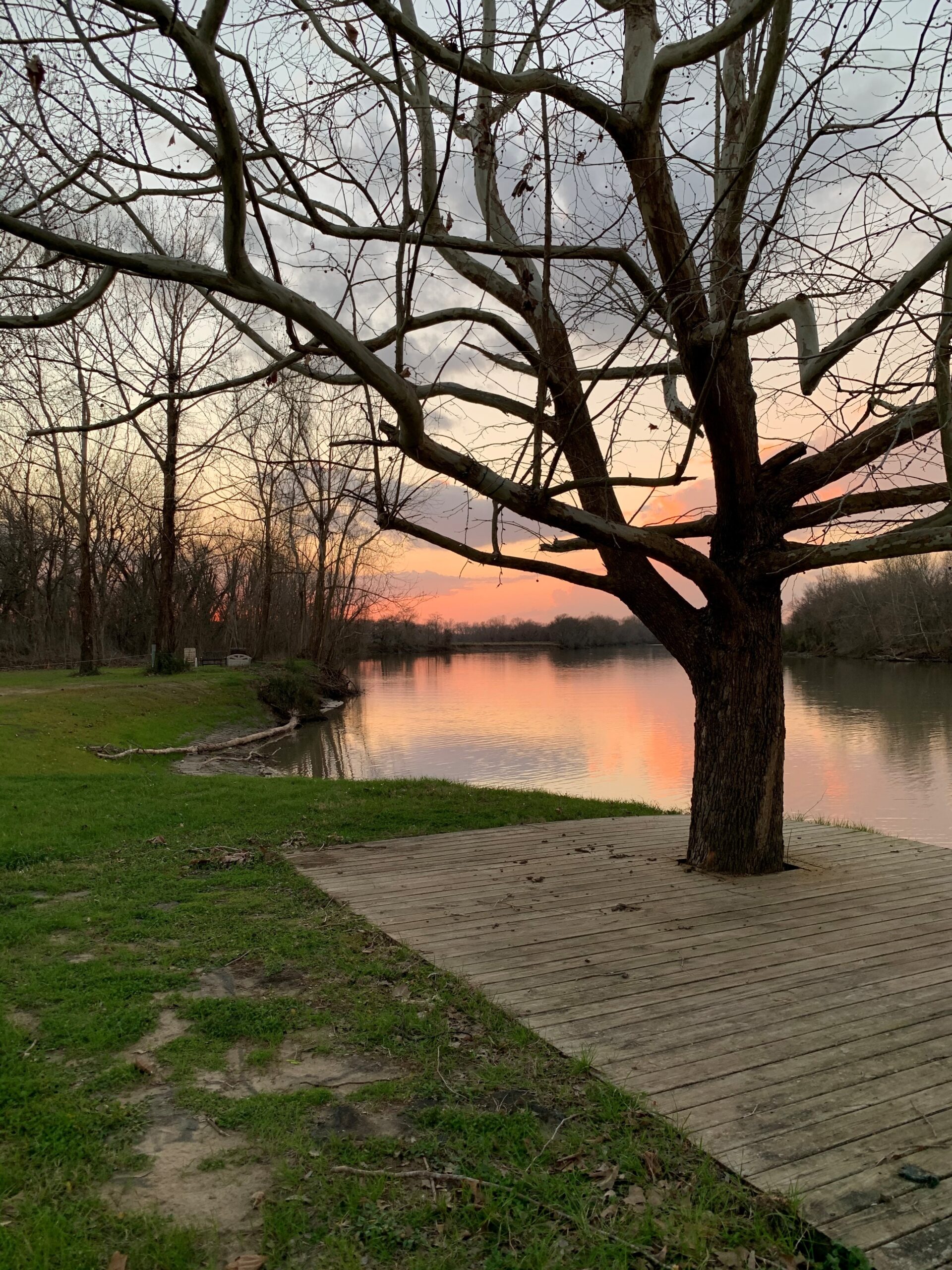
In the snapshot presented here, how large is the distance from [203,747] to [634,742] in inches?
378

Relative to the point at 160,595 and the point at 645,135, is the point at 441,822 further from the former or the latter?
the point at 160,595

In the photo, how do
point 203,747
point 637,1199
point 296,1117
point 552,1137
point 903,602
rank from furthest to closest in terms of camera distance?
point 203,747
point 903,602
point 296,1117
point 552,1137
point 637,1199

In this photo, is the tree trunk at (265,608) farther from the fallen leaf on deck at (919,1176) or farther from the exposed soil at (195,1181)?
the fallen leaf on deck at (919,1176)

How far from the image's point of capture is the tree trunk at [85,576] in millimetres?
22234

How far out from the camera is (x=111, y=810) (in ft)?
26.9

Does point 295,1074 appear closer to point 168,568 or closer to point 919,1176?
point 919,1176

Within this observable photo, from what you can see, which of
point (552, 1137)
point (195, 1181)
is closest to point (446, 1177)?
point (552, 1137)

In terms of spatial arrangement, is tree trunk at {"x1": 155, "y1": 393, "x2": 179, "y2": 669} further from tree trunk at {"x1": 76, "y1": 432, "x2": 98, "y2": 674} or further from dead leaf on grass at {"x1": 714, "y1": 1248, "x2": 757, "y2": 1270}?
dead leaf on grass at {"x1": 714, "y1": 1248, "x2": 757, "y2": 1270}

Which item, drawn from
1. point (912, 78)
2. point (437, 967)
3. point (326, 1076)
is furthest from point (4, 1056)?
point (912, 78)

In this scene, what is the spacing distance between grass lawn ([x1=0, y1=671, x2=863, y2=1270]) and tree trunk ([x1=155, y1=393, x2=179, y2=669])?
16.6 metres

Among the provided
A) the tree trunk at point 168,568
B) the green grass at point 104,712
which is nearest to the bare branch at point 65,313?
the green grass at point 104,712

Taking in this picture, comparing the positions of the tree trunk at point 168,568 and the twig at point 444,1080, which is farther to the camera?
the tree trunk at point 168,568

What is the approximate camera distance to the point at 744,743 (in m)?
6.18

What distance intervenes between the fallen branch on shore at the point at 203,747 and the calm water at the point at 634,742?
0.57 meters
